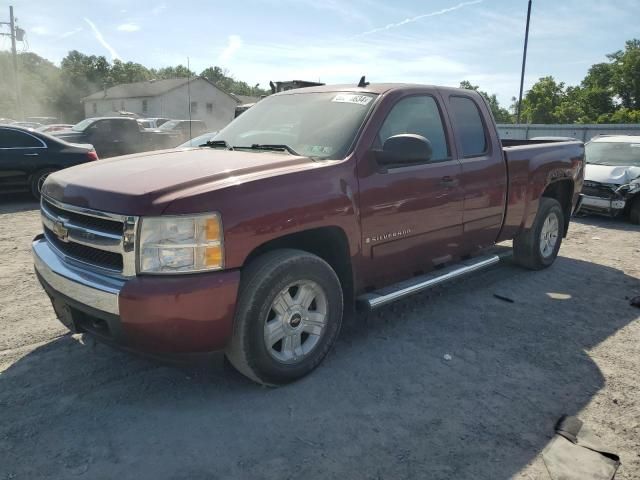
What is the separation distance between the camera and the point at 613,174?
976cm

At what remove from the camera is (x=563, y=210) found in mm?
6469

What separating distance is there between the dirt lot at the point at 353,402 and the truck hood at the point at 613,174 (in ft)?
18.8

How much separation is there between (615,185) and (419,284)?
23.9 ft

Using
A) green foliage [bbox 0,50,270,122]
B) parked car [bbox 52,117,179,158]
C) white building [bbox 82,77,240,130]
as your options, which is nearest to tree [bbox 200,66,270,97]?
green foliage [bbox 0,50,270,122]

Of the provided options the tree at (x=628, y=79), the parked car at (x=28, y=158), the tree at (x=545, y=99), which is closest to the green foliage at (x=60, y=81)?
the tree at (x=545, y=99)

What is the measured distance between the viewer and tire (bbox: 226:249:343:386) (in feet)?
9.87

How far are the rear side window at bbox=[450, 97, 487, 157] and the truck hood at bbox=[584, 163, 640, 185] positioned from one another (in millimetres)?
6022

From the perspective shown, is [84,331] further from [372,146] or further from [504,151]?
[504,151]

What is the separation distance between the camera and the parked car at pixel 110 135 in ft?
51.3

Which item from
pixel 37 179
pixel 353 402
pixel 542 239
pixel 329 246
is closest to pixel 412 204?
pixel 329 246

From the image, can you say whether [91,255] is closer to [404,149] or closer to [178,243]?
[178,243]

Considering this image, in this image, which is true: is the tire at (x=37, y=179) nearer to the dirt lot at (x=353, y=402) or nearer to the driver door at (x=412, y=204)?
the dirt lot at (x=353, y=402)

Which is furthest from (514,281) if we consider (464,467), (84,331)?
(84,331)

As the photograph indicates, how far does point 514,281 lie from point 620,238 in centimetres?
374
